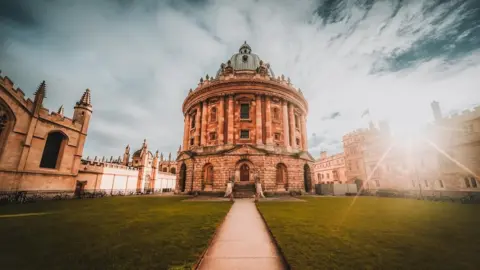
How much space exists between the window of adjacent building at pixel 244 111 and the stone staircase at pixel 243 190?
10.7 metres

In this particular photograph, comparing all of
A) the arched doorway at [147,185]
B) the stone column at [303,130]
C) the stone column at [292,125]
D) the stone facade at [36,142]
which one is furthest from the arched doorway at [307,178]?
the arched doorway at [147,185]

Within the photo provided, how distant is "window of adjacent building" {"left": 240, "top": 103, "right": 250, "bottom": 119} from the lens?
30.1 meters

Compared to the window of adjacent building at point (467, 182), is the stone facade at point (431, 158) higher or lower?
higher

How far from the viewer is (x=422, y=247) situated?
536 cm

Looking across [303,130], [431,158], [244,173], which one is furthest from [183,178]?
[431,158]

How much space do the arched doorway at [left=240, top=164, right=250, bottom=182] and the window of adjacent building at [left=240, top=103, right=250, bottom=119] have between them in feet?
26.3

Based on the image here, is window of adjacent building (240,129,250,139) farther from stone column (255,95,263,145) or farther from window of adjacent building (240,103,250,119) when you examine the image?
window of adjacent building (240,103,250,119)

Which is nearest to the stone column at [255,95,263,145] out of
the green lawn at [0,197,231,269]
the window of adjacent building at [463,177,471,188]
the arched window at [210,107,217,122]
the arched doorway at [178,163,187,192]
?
the arched window at [210,107,217,122]

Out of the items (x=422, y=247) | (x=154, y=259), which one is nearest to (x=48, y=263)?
(x=154, y=259)

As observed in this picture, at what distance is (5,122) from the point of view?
18.5 meters

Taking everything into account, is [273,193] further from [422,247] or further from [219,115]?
[422,247]

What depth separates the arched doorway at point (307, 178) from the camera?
30.2 metres

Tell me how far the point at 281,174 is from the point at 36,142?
29488mm

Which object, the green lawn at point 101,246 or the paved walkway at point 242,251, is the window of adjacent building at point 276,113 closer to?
the paved walkway at point 242,251
